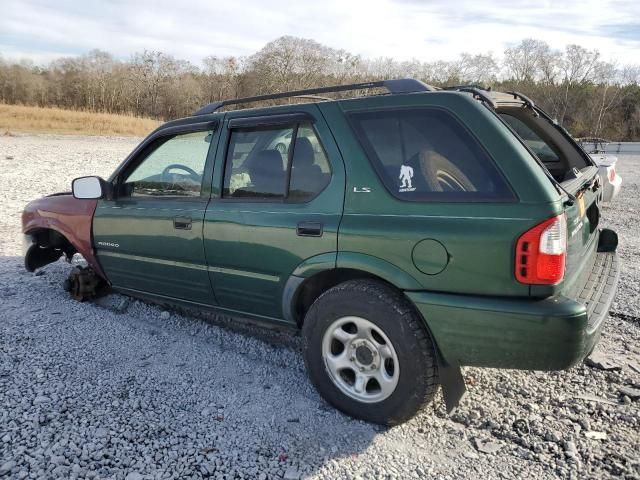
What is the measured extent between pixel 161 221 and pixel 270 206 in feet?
3.42

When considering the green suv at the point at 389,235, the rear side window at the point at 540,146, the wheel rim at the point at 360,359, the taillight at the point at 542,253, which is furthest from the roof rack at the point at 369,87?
the wheel rim at the point at 360,359

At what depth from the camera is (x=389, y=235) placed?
267 cm

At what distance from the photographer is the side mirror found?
4047 millimetres

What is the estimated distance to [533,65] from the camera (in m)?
51.4

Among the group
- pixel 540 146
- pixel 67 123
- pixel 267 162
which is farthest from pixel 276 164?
pixel 67 123

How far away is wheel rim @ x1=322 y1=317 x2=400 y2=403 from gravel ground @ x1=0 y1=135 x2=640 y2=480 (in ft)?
0.68

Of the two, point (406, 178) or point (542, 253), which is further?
point (406, 178)

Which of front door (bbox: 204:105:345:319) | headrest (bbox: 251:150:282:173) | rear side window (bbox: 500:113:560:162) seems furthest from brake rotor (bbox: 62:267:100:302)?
rear side window (bbox: 500:113:560:162)

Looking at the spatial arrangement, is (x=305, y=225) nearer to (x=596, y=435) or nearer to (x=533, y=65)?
(x=596, y=435)

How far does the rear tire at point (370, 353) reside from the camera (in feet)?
8.72

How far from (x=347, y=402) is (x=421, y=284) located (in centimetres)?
86

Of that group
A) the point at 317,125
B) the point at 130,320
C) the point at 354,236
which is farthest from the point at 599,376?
the point at 130,320

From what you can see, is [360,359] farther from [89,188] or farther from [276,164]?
[89,188]

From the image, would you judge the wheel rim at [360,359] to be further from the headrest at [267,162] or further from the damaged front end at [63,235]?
the damaged front end at [63,235]
